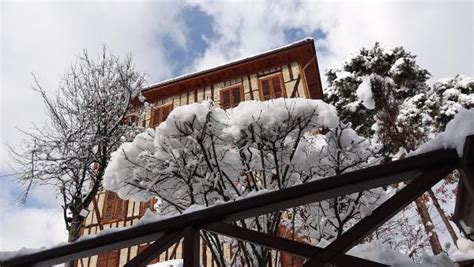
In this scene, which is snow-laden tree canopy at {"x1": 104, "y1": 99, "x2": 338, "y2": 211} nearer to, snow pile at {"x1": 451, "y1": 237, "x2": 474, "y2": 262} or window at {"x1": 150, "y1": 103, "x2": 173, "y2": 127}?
snow pile at {"x1": 451, "y1": 237, "x2": 474, "y2": 262}

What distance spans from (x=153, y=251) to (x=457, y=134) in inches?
95.6

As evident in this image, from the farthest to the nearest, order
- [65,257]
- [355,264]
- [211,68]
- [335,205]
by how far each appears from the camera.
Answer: [211,68]
[335,205]
[65,257]
[355,264]

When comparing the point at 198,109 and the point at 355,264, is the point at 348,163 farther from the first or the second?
the point at 355,264

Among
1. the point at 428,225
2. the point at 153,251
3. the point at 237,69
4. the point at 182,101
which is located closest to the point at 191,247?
the point at 153,251

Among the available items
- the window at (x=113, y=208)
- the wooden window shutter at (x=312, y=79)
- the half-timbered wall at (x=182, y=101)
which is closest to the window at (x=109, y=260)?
the half-timbered wall at (x=182, y=101)

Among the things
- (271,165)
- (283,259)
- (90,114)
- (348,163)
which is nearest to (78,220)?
(90,114)

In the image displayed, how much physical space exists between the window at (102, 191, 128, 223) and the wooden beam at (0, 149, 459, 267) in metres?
11.1

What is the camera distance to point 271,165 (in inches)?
321

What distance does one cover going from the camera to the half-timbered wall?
44.5 feet

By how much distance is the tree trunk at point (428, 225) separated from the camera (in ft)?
42.7

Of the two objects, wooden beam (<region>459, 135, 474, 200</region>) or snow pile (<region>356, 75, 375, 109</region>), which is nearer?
wooden beam (<region>459, 135, 474, 200</region>)

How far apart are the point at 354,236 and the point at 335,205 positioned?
4.97 meters

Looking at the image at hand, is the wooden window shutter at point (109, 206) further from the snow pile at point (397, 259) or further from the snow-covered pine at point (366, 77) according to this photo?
the snow pile at point (397, 259)

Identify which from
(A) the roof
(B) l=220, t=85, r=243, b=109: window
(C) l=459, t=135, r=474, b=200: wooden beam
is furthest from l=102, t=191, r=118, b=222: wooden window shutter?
(C) l=459, t=135, r=474, b=200: wooden beam
